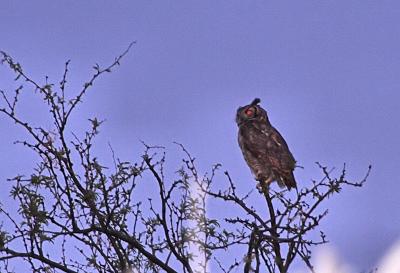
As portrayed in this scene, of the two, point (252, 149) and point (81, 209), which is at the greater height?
point (252, 149)

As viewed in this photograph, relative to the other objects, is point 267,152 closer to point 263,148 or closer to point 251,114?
point 263,148

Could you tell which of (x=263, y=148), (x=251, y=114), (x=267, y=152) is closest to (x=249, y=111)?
(x=251, y=114)

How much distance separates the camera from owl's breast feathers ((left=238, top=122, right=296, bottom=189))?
1039cm

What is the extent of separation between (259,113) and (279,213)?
16.0 feet

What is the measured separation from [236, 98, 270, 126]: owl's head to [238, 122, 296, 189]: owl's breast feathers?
6.7 inches

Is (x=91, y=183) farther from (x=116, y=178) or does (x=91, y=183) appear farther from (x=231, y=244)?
(x=231, y=244)

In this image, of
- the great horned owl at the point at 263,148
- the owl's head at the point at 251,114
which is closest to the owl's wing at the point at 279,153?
the great horned owl at the point at 263,148

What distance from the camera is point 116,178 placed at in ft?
25.6

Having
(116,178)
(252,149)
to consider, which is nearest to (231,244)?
(116,178)

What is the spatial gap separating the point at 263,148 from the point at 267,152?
142 mm

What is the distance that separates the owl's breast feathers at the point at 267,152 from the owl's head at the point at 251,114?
170 millimetres

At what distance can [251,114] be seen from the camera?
39.0 feet

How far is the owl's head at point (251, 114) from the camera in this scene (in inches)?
467

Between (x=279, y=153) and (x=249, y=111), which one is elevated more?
(x=249, y=111)
